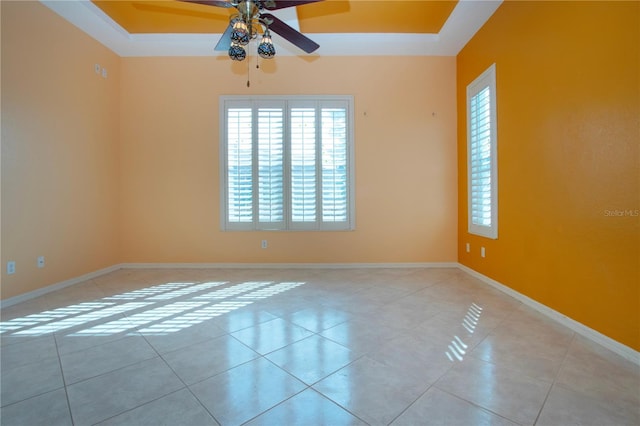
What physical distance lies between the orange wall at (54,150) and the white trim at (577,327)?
5.24 metres

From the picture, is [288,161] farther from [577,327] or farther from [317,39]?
[577,327]

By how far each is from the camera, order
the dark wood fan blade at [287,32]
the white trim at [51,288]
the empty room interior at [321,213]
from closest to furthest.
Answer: the empty room interior at [321,213] < the dark wood fan blade at [287,32] < the white trim at [51,288]

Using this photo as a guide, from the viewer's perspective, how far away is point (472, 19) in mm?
3365

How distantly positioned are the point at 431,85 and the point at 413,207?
190 centimetres

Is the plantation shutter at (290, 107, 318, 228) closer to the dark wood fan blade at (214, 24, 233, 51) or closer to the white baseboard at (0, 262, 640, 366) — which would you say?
the white baseboard at (0, 262, 640, 366)

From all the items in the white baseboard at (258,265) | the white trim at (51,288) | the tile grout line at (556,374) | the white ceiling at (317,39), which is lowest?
the tile grout line at (556,374)

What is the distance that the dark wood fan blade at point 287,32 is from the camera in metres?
2.33

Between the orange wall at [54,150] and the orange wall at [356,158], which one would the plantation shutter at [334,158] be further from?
the orange wall at [54,150]

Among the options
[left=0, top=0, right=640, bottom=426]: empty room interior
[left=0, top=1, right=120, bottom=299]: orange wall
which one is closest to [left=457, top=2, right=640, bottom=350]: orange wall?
Result: [left=0, top=0, right=640, bottom=426]: empty room interior

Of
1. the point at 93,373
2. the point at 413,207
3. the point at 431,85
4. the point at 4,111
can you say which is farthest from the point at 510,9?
the point at 4,111

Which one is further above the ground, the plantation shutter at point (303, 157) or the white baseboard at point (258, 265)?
the plantation shutter at point (303, 157)

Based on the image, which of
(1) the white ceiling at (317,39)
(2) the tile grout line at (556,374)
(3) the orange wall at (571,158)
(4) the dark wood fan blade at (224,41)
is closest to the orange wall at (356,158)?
(1) the white ceiling at (317,39)

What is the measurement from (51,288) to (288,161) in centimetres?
332

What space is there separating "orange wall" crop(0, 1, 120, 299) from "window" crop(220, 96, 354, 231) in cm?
167
